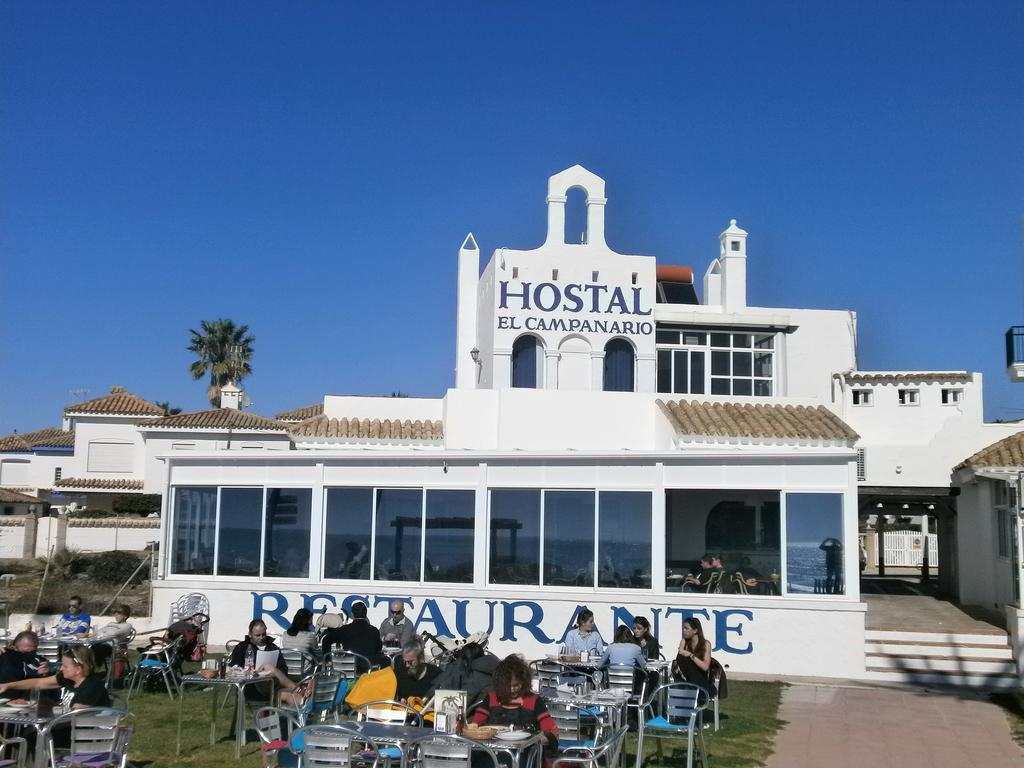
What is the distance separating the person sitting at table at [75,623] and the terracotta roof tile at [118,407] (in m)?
39.4

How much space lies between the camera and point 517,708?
8.12 m

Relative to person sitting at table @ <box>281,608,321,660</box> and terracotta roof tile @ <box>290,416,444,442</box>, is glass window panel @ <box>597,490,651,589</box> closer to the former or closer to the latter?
person sitting at table @ <box>281,608,321,660</box>

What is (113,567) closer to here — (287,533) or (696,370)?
(287,533)

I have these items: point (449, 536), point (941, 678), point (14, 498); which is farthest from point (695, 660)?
point (14, 498)

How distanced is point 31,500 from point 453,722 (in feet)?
153

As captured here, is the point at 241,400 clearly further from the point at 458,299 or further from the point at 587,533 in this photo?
the point at 587,533

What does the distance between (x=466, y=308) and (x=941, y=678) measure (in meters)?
14.0

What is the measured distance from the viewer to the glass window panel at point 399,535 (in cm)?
1722

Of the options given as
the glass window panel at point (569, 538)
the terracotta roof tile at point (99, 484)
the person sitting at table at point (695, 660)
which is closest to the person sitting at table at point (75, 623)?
the glass window panel at point (569, 538)

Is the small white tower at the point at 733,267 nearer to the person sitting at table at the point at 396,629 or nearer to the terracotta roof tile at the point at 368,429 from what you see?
the terracotta roof tile at the point at 368,429

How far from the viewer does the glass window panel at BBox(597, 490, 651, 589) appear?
16.6 m

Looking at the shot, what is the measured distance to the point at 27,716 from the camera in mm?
8266

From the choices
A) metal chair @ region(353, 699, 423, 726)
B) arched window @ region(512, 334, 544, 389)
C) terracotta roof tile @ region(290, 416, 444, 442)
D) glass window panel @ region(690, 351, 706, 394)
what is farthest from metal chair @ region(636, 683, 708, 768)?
glass window panel @ region(690, 351, 706, 394)

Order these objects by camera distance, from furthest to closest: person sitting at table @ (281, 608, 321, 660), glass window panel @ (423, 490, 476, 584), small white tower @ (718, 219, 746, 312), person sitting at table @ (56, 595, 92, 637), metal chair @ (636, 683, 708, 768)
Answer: small white tower @ (718, 219, 746, 312) → glass window panel @ (423, 490, 476, 584) → person sitting at table @ (56, 595, 92, 637) → person sitting at table @ (281, 608, 321, 660) → metal chair @ (636, 683, 708, 768)
